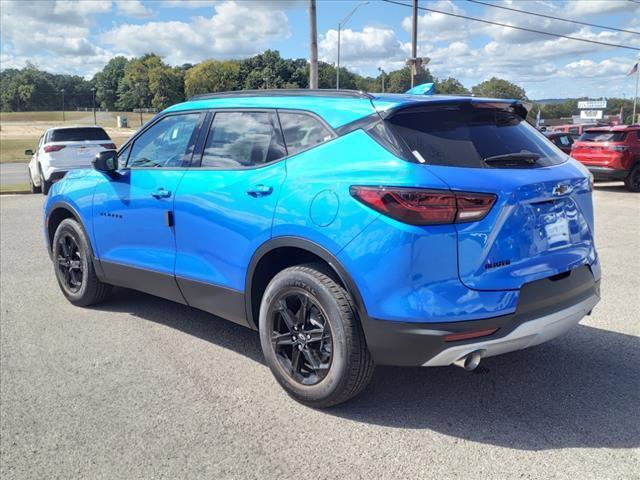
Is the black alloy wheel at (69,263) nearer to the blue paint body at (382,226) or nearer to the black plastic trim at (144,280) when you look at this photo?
the black plastic trim at (144,280)

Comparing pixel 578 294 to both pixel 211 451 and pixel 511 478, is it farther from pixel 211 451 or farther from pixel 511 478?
pixel 211 451

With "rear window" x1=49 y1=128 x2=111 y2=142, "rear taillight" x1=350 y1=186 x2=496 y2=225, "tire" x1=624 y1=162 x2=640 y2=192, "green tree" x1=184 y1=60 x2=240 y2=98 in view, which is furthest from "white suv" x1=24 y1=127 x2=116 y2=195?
"green tree" x1=184 y1=60 x2=240 y2=98

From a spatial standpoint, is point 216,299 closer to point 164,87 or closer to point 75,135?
point 75,135

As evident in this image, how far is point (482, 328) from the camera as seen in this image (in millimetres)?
2979

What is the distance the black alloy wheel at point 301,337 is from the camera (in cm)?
341

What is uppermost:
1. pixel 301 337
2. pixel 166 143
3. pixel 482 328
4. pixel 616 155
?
pixel 166 143

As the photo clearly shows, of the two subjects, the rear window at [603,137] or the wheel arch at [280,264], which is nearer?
the wheel arch at [280,264]

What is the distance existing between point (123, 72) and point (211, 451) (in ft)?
538

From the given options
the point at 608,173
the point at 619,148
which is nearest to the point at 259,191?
the point at 608,173

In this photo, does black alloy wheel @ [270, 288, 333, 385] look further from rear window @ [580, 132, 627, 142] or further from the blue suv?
rear window @ [580, 132, 627, 142]

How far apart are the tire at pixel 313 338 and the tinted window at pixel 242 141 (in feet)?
2.59

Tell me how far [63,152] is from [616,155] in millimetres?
14326

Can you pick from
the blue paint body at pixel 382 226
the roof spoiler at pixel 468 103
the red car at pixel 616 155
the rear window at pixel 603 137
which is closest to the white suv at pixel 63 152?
the blue paint body at pixel 382 226

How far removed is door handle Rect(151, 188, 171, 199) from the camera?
4.27 meters
